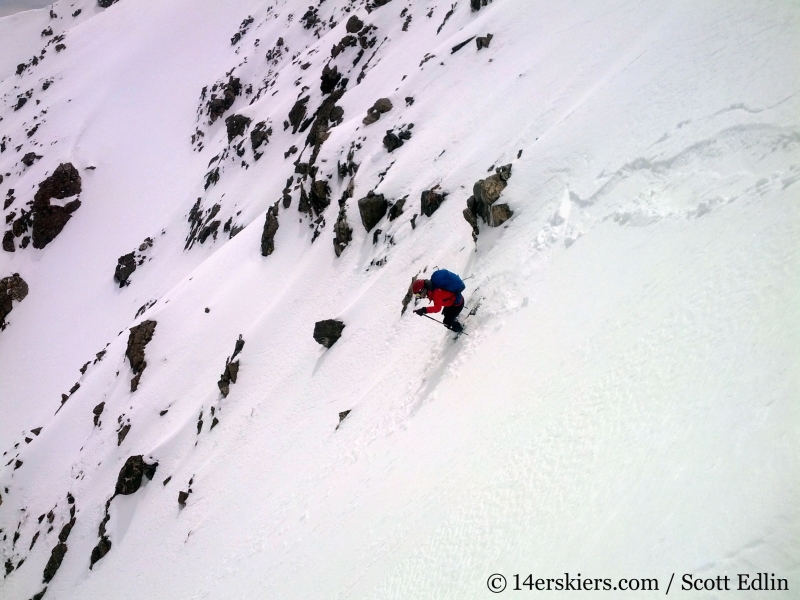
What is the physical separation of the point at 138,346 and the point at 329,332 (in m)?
16.0

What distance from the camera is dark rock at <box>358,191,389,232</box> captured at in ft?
55.4

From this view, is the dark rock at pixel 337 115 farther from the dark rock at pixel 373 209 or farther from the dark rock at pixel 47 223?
the dark rock at pixel 47 223

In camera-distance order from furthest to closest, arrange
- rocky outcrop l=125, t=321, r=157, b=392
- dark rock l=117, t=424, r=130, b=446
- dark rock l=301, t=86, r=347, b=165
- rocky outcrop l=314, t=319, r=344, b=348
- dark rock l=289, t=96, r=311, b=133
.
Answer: dark rock l=289, t=96, r=311, b=133 → dark rock l=301, t=86, r=347, b=165 → rocky outcrop l=125, t=321, r=157, b=392 → dark rock l=117, t=424, r=130, b=446 → rocky outcrop l=314, t=319, r=344, b=348

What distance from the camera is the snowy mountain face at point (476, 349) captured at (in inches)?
167

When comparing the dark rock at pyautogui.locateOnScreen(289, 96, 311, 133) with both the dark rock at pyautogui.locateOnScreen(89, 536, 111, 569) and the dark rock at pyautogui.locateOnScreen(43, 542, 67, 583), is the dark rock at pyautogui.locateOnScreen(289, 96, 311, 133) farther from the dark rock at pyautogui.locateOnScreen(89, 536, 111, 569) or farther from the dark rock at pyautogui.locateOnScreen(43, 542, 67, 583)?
the dark rock at pyautogui.locateOnScreen(43, 542, 67, 583)

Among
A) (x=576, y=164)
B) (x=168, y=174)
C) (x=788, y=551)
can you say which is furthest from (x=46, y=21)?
(x=788, y=551)

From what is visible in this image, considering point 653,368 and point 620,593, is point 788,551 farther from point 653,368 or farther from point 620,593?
point 653,368

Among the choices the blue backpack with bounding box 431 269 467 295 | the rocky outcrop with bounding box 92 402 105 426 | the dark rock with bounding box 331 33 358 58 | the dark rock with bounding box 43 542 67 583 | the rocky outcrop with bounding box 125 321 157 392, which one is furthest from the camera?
the dark rock with bounding box 331 33 358 58

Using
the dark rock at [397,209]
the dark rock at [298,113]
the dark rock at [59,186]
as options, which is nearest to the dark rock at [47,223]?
the dark rock at [59,186]

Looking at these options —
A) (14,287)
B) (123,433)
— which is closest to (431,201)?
(123,433)

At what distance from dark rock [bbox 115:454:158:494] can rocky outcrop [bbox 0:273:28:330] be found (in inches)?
1561

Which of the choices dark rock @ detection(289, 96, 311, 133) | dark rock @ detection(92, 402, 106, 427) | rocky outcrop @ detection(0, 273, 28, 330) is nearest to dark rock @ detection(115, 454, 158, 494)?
dark rock @ detection(92, 402, 106, 427)

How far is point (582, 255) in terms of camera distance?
757 centimetres

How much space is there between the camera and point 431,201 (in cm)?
1413
